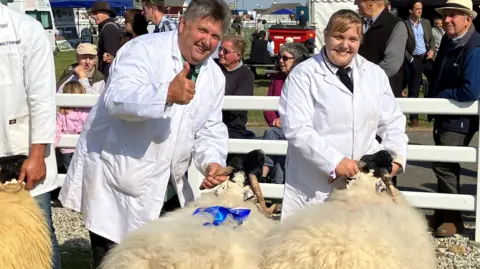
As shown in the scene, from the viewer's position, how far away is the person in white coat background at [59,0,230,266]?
3211 millimetres

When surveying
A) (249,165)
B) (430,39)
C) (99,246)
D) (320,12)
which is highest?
(249,165)

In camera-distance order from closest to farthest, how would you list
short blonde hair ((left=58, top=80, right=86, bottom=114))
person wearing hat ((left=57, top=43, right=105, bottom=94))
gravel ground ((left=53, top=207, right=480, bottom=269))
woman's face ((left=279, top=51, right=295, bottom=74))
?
gravel ground ((left=53, top=207, right=480, bottom=269)) → woman's face ((left=279, top=51, right=295, bottom=74)) → short blonde hair ((left=58, top=80, right=86, bottom=114)) → person wearing hat ((left=57, top=43, right=105, bottom=94))

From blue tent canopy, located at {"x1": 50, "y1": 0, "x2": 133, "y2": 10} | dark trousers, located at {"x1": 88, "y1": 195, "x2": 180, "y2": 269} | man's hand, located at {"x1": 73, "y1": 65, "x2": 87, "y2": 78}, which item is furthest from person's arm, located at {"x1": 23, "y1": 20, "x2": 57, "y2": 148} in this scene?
blue tent canopy, located at {"x1": 50, "y1": 0, "x2": 133, "y2": 10}

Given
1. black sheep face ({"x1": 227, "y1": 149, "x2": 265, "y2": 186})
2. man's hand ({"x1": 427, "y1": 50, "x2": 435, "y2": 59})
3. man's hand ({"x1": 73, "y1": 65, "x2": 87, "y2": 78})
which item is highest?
black sheep face ({"x1": 227, "y1": 149, "x2": 265, "y2": 186})

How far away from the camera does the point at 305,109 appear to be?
368cm

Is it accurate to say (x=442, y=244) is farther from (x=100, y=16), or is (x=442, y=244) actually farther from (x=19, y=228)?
(x=100, y=16)

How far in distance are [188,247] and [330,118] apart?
1559 millimetres

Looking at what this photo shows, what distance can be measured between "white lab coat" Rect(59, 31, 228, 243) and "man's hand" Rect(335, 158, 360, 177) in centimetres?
59

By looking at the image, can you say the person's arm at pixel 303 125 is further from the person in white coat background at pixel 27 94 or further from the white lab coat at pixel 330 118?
the person in white coat background at pixel 27 94

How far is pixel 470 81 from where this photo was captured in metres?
5.77

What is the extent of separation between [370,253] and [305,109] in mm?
1536

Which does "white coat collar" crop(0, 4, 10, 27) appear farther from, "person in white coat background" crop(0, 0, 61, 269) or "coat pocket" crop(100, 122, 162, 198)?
"coat pocket" crop(100, 122, 162, 198)

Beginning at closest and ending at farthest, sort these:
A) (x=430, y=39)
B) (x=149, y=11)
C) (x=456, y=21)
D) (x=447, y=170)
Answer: (x=456, y=21)
(x=447, y=170)
(x=149, y=11)
(x=430, y=39)

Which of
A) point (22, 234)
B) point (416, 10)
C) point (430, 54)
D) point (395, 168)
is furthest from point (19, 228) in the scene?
point (430, 54)
